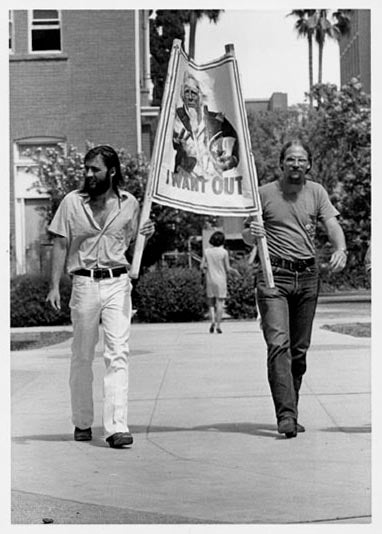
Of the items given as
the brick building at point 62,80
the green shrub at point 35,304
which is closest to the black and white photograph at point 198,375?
the green shrub at point 35,304

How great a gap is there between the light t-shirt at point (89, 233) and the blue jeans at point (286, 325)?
100 centimetres

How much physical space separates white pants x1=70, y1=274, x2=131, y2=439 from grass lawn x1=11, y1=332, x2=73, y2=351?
8941mm

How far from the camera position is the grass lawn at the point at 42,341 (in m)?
17.2

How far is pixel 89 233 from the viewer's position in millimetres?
7855

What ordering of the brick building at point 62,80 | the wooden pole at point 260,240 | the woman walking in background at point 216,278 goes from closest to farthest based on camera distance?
1. the wooden pole at point 260,240
2. the woman walking in background at point 216,278
3. the brick building at point 62,80

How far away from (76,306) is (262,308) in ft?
4.08

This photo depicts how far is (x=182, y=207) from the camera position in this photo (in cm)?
781

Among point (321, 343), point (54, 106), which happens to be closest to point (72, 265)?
point (321, 343)

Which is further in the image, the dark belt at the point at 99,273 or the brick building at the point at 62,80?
the brick building at the point at 62,80

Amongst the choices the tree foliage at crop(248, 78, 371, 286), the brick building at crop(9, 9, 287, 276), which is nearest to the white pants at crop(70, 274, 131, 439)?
the brick building at crop(9, 9, 287, 276)

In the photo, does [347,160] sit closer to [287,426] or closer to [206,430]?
[206,430]

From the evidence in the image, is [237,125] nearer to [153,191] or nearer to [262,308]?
[153,191]

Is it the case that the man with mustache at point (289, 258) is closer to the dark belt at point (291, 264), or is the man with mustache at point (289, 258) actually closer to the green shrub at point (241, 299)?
the dark belt at point (291, 264)

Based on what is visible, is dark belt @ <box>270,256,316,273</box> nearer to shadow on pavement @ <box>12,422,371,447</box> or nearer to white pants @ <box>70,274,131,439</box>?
white pants @ <box>70,274,131,439</box>
